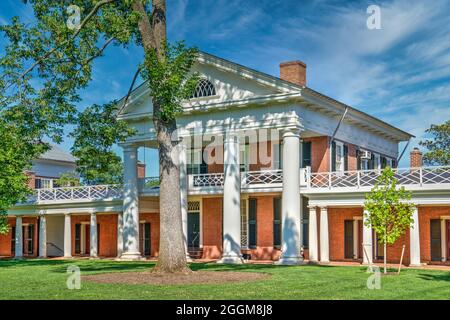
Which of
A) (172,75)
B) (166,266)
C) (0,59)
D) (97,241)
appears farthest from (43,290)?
(97,241)

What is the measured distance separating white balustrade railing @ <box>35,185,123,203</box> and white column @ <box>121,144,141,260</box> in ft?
6.21

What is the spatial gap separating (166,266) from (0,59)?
8331 mm

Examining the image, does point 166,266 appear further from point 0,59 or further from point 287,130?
point 287,130

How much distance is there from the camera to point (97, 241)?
132ft

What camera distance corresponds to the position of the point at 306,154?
3284 cm

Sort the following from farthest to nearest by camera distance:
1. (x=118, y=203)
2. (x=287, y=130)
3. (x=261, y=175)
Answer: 1. (x=118, y=203)
2. (x=261, y=175)
3. (x=287, y=130)

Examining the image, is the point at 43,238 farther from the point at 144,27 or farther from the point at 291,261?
the point at 144,27

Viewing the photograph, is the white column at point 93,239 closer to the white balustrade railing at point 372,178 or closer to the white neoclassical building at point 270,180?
the white neoclassical building at point 270,180

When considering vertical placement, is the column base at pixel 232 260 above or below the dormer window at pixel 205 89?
below

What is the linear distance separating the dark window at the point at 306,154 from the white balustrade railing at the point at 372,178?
1.01 metres

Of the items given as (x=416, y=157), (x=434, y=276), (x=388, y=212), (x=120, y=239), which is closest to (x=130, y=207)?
(x=120, y=239)

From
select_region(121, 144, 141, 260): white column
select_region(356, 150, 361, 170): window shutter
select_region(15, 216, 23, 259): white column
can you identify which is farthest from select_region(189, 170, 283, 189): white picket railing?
select_region(15, 216, 23, 259): white column

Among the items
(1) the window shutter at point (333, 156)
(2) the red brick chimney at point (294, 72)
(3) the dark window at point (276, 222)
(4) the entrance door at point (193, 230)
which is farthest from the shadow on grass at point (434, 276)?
(4) the entrance door at point (193, 230)

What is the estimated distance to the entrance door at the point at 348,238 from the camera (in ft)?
106
